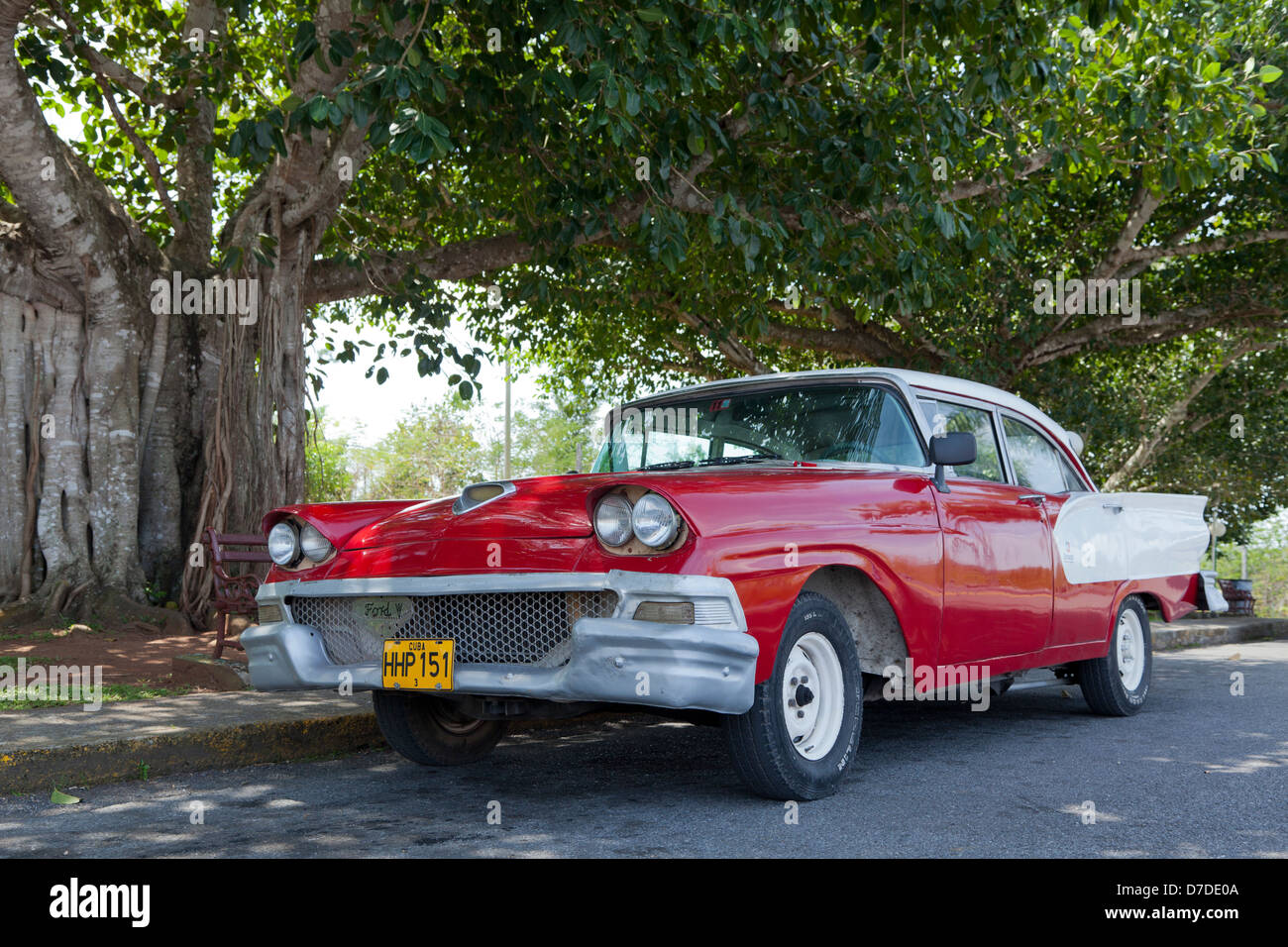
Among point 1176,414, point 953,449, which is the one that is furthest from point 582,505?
point 1176,414

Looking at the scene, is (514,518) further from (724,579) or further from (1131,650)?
(1131,650)

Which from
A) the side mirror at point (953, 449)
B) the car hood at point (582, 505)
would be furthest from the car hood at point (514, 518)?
the side mirror at point (953, 449)

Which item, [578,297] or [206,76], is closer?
[206,76]

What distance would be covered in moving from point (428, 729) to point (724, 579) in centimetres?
190

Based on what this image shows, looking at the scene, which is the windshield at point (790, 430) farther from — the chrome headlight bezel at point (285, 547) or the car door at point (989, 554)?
the chrome headlight bezel at point (285, 547)

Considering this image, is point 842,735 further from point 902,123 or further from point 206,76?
point 206,76

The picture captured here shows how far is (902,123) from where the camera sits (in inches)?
365

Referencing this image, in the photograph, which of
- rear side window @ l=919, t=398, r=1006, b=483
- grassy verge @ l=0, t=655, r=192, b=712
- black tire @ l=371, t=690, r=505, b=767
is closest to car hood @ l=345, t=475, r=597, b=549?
black tire @ l=371, t=690, r=505, b=767

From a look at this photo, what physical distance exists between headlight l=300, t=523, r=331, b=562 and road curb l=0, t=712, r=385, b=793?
45.8 inches

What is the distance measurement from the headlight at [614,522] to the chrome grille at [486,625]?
18 cm

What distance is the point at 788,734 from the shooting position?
4.06 meters

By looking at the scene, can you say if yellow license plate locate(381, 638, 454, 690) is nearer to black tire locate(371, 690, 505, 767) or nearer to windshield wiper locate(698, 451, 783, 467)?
black tire locate(371, 690, 505, 767)

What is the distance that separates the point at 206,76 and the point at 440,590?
7979 millimetres
